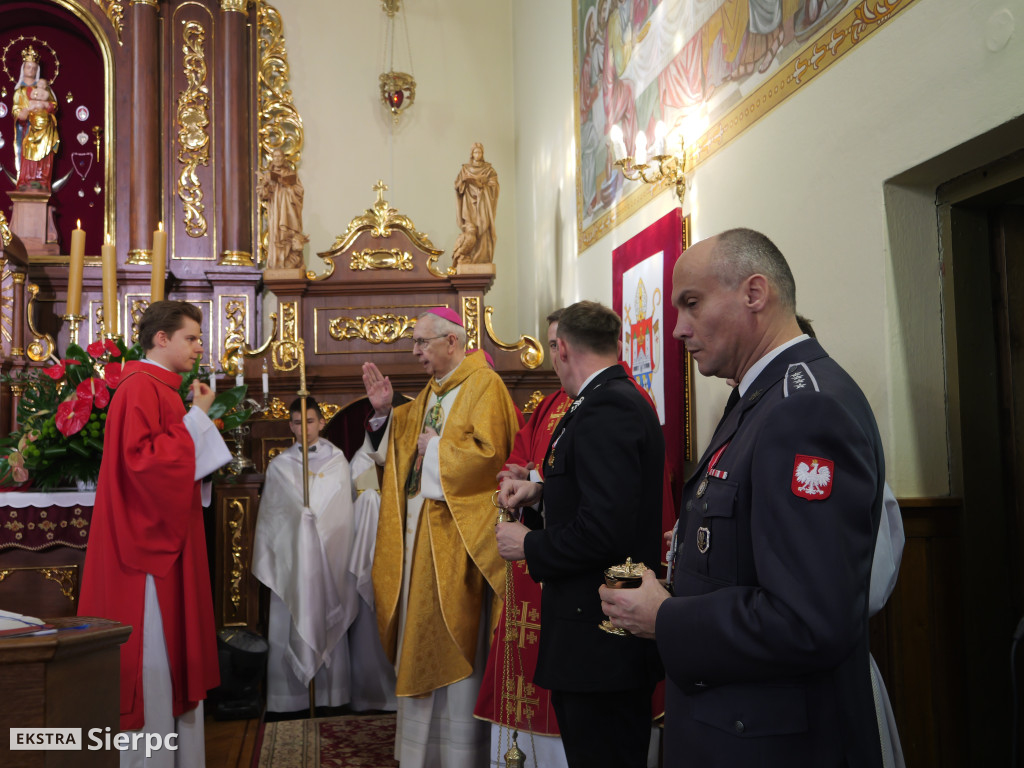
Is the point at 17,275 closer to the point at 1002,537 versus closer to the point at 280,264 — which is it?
the point at 280,264

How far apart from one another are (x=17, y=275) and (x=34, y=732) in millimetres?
5964

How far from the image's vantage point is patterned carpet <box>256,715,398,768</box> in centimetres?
454

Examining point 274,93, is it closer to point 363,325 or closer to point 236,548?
point 363,325

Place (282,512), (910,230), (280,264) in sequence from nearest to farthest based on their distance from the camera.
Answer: (910,230) → (282,512) → (280,264)

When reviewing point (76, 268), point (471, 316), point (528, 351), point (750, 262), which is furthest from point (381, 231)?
point (750, 262)

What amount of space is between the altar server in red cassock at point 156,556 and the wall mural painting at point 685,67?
2.76 metres

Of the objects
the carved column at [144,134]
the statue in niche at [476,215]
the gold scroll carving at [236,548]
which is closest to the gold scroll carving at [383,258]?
the statue in niche at [476,215]

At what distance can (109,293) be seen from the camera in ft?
16.4

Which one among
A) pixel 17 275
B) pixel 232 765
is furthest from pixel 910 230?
pixel 17 275

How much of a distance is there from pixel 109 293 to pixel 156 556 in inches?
68.6

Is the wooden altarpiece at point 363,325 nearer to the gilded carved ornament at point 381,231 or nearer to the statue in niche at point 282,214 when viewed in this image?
the gilded carved ornament at point 381,231

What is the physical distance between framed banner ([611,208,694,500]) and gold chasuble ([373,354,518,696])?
35.5 inches

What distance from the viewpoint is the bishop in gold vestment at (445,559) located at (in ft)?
13.6

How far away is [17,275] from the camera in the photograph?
23.4 feet
